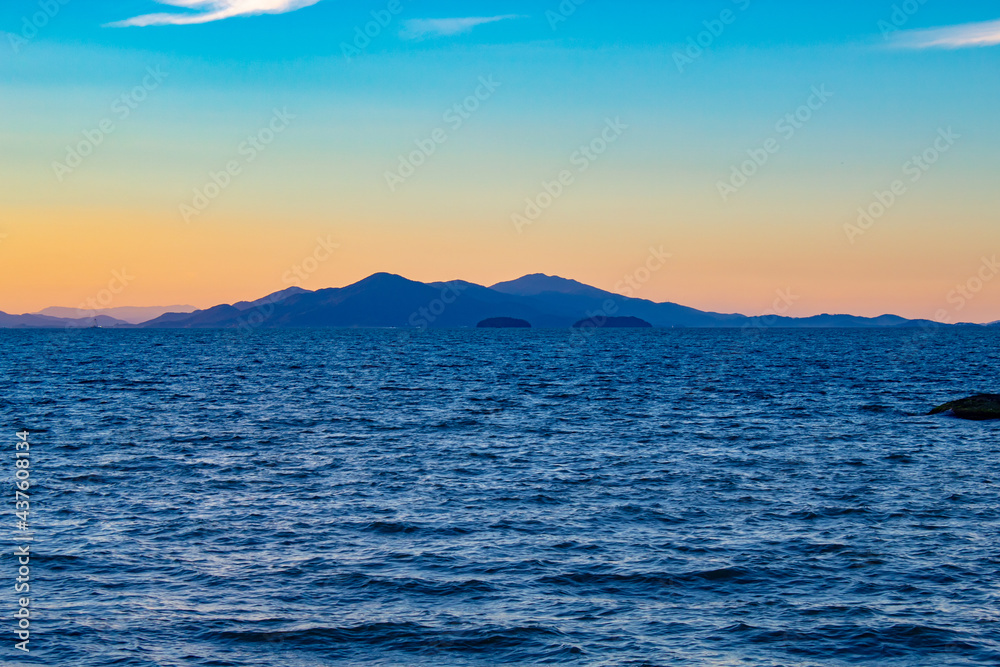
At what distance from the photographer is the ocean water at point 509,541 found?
1416cm

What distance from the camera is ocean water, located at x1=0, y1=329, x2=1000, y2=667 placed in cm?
1416

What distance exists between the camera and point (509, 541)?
20062mm

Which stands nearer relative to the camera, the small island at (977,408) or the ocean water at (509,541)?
the ocean water at (509,541)

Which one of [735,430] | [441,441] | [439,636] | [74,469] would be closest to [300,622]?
[439,636]

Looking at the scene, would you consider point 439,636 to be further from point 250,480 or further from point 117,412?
point 117,412

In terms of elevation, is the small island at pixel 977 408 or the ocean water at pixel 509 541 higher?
the small island at pixel 977 408

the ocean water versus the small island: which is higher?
the small island

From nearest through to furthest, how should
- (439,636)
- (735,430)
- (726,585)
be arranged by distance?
(439,636)
(726,585)
(735,430)

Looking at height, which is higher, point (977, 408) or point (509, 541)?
point (977, 408)

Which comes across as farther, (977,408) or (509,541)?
(977,408)

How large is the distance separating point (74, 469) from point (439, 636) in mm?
19829

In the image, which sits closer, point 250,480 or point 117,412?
point 250,480

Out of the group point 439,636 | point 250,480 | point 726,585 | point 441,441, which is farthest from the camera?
point 441,441

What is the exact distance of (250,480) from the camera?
89.9 ft
